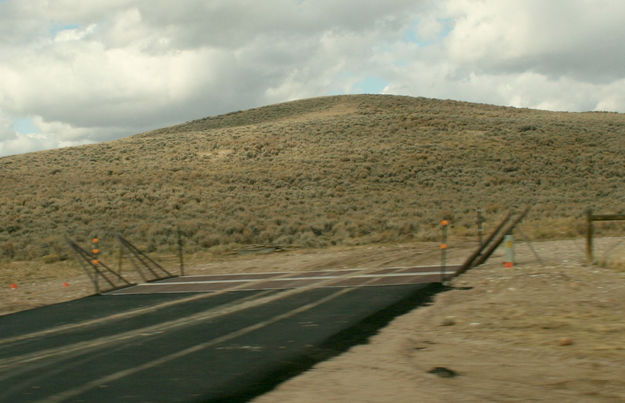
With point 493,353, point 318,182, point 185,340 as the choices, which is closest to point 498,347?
point 493,353

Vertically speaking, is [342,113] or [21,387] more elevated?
[342,113]

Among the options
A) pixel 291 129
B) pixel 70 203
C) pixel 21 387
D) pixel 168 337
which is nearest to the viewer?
pixel 21 387

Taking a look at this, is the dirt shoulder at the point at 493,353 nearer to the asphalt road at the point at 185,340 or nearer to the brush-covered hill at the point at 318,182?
the asphalt road at the point at 185,340

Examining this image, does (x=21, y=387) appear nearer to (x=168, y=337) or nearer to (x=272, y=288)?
(x=168, y=337)

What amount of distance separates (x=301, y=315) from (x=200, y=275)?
796 cm

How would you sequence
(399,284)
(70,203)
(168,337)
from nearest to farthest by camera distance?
(168,337) < (399,284) < (70,203)

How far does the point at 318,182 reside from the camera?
1657 inches

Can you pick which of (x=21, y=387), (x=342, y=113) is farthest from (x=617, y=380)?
(x=342, y=113)

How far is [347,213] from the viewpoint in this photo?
A: 104 ft

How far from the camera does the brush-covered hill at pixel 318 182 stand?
1053 inches

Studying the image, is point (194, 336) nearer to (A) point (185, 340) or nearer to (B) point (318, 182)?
(A) point (185, 340)

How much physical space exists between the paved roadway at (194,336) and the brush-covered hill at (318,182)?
1147 centimetres

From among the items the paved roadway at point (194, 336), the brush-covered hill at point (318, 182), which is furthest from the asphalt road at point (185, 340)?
the brush-covered hill at point (318, 182)

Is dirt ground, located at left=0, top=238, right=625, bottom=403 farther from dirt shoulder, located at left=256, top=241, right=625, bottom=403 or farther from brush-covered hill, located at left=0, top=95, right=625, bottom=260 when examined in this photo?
brush-covered hill, located at left=0, top=95, right=625, bottom=260
